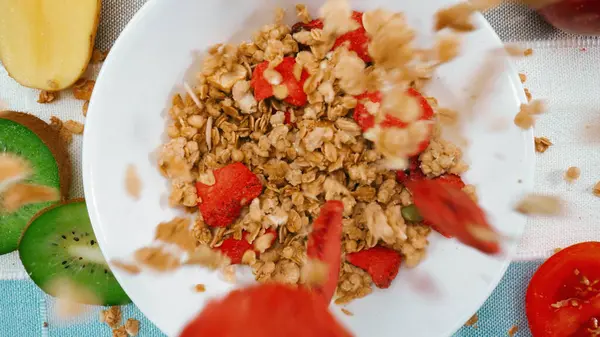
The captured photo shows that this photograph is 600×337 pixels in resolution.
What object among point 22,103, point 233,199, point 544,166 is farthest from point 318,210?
point 22,103

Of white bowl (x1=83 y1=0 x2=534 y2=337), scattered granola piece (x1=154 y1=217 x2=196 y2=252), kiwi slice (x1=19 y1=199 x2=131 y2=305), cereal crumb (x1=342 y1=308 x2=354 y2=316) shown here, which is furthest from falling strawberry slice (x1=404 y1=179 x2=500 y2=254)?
kiwi slice (x1=19 y1=199 x2=131 y2=305)

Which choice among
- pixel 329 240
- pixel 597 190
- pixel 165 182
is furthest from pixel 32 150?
pixel 597 190

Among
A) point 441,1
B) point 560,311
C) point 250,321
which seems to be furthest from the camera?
point 560,311

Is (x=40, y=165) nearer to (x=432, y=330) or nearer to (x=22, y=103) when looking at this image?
(x=22, y=103)

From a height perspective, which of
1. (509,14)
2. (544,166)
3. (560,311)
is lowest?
(560,311)

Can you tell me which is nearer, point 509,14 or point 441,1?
point 441,1

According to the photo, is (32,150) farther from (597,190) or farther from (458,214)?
(597,190)
